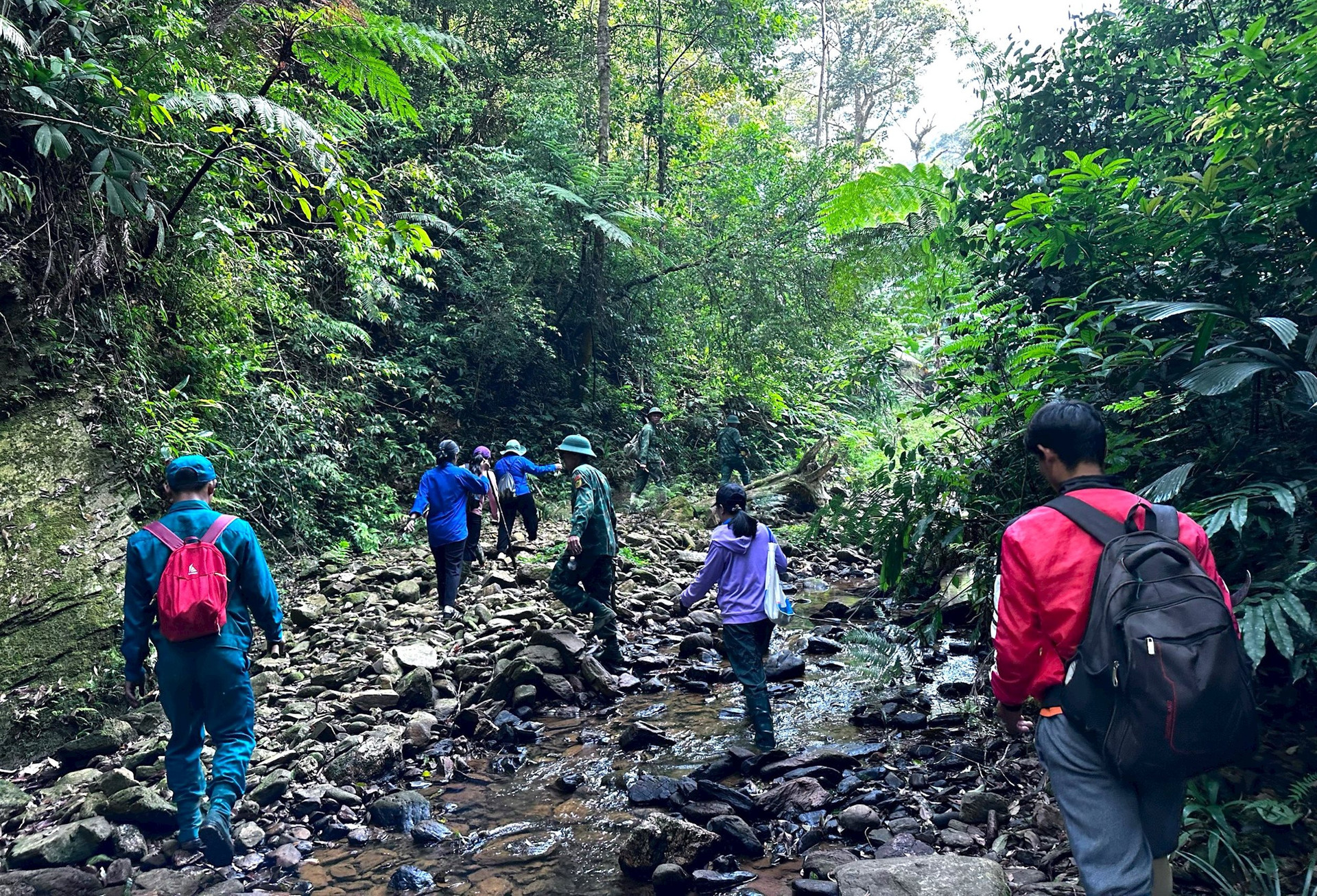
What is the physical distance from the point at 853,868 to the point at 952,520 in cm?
231

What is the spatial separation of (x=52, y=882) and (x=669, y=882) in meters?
3.16

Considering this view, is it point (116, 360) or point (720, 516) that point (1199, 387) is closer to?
point (116, 360)

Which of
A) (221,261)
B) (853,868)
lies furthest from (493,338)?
(853,868)

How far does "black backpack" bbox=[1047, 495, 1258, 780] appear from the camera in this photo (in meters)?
1.96

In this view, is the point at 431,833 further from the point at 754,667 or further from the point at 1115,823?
the point at 1115,823

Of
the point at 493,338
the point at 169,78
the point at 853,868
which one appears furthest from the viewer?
the point at 493,338

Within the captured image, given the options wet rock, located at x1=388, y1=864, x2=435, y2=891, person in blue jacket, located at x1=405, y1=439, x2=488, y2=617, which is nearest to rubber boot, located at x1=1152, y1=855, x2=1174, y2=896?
wet rock, located at x1=388, y1=864, x2=435, y2=891

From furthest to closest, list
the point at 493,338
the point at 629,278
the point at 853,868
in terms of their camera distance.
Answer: the point at 629,278, the point at 493,338, the point at 853,868

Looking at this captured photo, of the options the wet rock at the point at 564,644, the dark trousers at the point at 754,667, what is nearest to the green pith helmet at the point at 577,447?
the wet rock at the point at 564,644

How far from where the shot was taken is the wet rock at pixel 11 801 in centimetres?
453

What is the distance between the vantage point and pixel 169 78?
21.1 ft

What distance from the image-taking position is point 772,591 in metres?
5.57

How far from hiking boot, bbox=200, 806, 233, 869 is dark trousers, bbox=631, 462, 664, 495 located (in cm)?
1191

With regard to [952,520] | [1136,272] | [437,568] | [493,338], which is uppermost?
[493,338]
